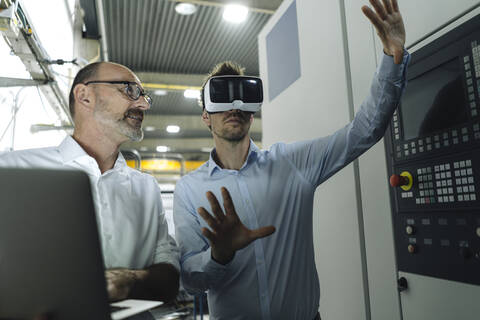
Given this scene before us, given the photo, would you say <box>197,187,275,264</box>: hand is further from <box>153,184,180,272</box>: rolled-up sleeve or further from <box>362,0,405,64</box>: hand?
<box>362,0,405,64</box>: hand

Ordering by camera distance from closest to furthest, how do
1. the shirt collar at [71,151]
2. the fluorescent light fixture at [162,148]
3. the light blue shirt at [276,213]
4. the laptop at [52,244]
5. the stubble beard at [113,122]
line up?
1. the laptop at [52,244]
2. the light blue shirt at [276,213]
3. the shirt collar at [71,151]
4. the stubble beard at [113,122]
5. the fluorescent light fixture at [162,148]

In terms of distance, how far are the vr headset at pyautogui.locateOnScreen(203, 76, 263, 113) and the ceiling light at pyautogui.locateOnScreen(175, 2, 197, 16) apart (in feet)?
10.2

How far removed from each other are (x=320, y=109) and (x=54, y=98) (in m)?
3.01

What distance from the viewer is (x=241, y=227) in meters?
0.90

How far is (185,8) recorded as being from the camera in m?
4.09

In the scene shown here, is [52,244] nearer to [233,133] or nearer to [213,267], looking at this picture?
[213,267]

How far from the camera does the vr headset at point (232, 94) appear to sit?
136cm

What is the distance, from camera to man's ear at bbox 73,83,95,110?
142cm

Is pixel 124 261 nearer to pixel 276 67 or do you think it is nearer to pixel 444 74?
pixel 444 74

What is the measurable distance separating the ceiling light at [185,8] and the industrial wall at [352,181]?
247cm

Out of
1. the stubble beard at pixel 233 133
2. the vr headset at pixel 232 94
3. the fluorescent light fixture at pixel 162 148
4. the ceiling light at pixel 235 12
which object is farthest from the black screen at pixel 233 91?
the fluorescent light fixture at pixel 162 148

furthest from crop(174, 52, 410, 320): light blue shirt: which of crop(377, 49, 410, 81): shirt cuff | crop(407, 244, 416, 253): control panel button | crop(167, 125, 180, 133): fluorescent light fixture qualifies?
crop(167, 125, 180, 133): fluorescent light fixture

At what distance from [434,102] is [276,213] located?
684 mm

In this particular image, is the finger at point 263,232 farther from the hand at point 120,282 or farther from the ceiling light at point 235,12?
the ceiling light at point 235,12
